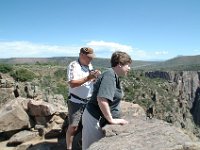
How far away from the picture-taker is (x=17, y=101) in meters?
12.7

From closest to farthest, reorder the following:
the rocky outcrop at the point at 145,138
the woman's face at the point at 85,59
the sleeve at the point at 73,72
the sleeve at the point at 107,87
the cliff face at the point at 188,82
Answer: the rocky outcrop at the point at 145,138 < the sleeve at the point at 107,87 < the sleeve at the point at 73,72 < the woman's face at the point at 85,59 < the cliff face at the point at 188,82

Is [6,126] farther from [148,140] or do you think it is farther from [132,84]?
[132,84]

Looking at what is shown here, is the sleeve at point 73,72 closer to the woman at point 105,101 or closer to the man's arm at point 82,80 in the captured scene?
the man's arm at point 82,80

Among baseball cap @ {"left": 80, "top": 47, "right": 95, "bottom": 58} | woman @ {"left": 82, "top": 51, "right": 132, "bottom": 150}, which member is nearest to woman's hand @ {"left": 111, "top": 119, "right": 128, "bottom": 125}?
woman @ {"left": 82, "top": 51, "right": 132, "bottom": 150}

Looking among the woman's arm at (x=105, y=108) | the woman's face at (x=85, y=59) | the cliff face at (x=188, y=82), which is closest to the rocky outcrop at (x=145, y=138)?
the woman's arm at (x=105, y=108)

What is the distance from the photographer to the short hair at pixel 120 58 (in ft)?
19.6

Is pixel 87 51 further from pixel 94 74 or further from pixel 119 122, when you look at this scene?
pixel 119 122

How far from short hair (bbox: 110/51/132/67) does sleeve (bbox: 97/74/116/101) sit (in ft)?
0.98

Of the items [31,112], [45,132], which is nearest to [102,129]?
[45,132]

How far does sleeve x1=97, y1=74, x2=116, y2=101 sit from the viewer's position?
19.1 ft

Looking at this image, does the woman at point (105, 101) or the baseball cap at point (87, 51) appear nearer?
the woman at point (105, 101)

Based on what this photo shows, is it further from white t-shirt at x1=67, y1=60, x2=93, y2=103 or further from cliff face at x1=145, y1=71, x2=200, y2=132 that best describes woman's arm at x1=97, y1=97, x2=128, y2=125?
cliff face at x1=145, y1=71, x2=200, y2=132

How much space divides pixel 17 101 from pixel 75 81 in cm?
571

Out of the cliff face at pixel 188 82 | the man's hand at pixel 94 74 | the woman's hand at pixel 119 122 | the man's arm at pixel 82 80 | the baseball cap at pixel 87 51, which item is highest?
the baseball cap at pixel 87 51
